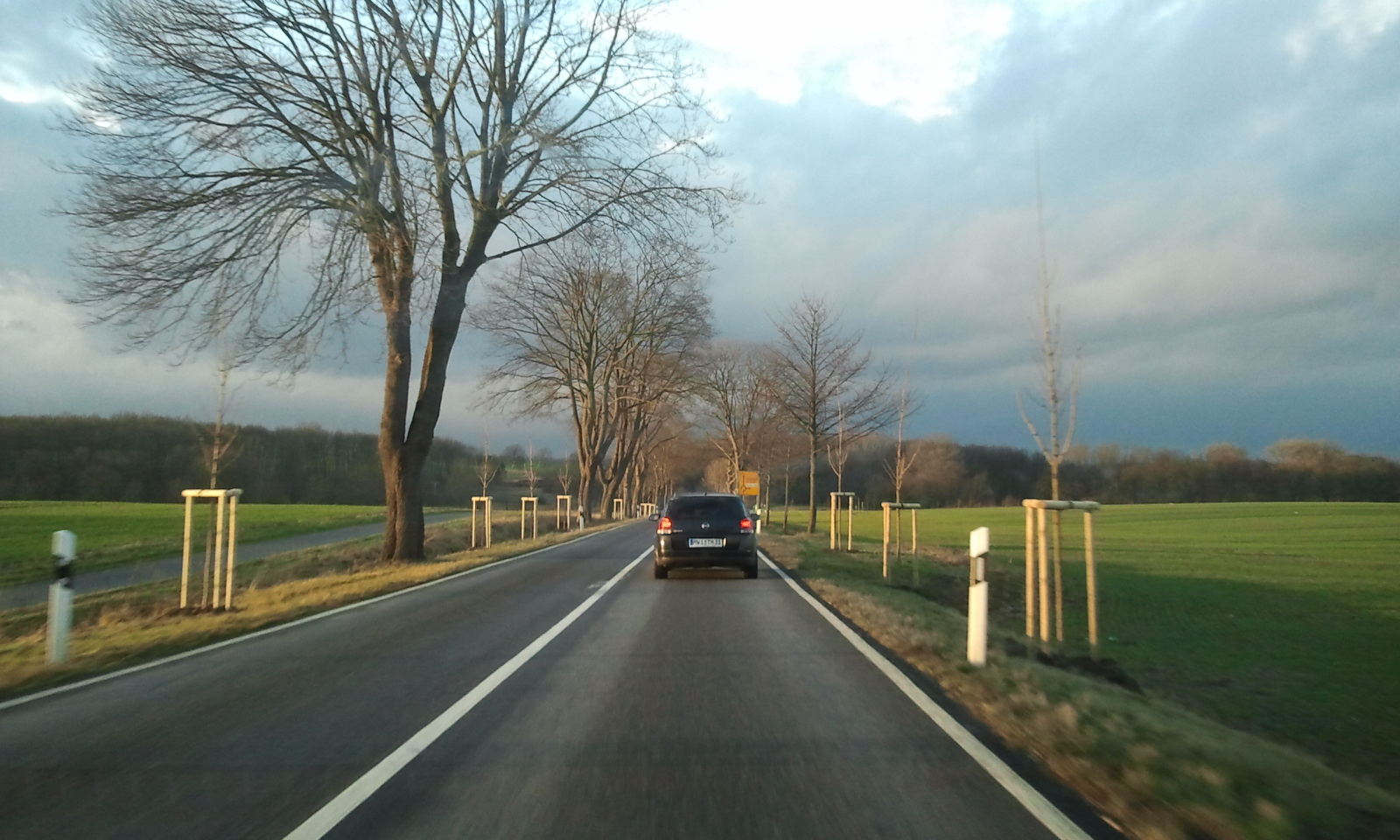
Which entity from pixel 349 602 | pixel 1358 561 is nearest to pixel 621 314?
pixel 1358 561

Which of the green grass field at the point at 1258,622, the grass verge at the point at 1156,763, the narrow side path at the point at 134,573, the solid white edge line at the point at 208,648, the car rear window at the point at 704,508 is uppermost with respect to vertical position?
the car rear window at the point at 704,508

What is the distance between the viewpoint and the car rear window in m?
18.7

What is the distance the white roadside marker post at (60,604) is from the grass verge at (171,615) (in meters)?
0.15

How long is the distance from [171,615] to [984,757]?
37.2 ft

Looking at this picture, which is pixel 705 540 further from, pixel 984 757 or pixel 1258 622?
pixel 984 757

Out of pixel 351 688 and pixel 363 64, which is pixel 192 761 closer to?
pixel 351 688

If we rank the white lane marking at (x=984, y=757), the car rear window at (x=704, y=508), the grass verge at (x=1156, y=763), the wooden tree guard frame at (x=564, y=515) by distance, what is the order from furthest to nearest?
1. the wooden tree guard frame at (x=564, y=515)
2. the car rear window at (x=704, y=508)
3. the white lane marking at (x=984, y=757)
4. the grass verge at (x=1156, y=763)

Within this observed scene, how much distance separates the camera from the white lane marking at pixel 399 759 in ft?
14.3

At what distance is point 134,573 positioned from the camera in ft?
94.1

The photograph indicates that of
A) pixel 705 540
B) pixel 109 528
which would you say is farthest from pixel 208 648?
pixel 109 528

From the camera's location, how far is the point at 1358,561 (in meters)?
26.6

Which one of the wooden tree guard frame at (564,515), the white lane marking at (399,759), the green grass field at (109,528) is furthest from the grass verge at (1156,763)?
the wooden tree guard frame at (564,515)

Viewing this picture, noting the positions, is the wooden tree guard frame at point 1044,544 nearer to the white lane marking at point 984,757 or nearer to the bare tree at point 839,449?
the white lane marking at point 984,757

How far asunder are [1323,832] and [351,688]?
621cm
